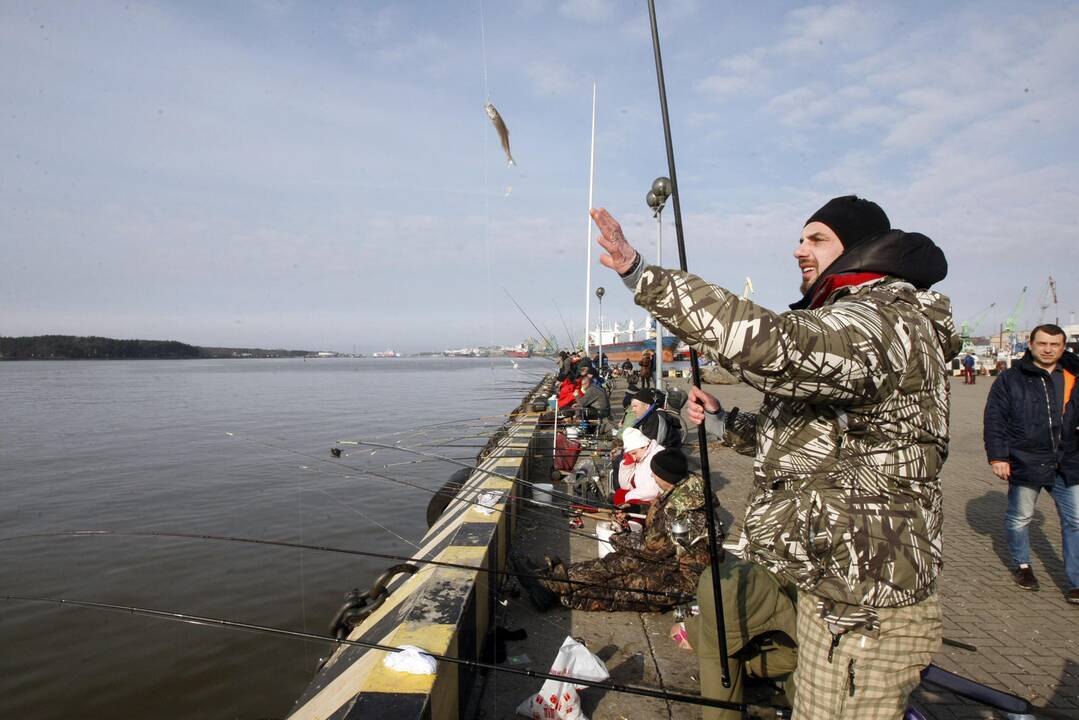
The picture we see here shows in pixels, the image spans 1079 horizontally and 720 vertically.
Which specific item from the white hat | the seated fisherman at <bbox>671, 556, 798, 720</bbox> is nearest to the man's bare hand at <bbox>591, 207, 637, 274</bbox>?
the seated fisherman at <bbox>671, 556, 798, 720</bbox>

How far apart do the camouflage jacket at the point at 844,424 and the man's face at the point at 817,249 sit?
0.83 feet

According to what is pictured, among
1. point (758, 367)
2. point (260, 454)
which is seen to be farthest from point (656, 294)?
point (260, 454)

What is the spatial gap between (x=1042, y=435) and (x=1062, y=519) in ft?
2.29

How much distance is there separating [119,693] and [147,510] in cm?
638

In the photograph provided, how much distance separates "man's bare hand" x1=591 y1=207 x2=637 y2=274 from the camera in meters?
1.53

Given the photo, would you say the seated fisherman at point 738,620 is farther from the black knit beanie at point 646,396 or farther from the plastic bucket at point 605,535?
the black knit beanie at point 646,396

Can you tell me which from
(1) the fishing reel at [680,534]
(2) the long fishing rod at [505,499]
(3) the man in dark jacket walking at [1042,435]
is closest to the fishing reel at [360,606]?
(2) the long fishing rod at [505,499]

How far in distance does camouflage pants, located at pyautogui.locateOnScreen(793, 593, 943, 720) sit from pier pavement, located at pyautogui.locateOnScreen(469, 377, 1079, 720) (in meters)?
1.82

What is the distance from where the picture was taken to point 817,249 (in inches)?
75.0

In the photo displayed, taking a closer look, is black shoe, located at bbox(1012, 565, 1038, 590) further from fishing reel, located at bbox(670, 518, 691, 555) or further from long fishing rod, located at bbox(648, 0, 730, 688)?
long fishing rod, located at bbox(648, 0, 730, 688)

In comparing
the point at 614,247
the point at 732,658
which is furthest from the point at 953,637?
the point at 614,247

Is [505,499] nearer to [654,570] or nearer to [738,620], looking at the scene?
[654,570]

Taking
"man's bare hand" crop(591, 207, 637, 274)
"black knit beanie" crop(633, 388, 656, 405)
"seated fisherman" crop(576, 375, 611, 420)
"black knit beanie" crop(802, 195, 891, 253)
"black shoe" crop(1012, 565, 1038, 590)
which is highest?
"black knit beanie" crop(802, 195, 891, 253)

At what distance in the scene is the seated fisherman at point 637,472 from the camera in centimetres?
530
